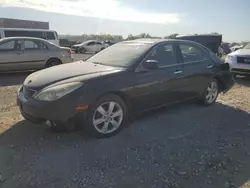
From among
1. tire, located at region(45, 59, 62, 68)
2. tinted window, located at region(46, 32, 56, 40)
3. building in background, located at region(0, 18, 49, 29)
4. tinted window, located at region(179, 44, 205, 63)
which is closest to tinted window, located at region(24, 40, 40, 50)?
tire, located at region(45, 59, 62, 68)

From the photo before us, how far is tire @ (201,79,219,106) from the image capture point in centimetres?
600

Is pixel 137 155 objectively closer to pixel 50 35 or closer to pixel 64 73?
pixel 64 73

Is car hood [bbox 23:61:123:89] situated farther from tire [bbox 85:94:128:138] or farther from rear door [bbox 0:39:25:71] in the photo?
rear door [bbox 0:39:25:71]

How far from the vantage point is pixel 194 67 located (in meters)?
5.57

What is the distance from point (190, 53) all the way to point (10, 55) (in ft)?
21.4

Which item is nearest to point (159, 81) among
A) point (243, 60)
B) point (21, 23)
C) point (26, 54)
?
point (243, 60)

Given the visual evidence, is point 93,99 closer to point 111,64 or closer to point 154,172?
point 111,64

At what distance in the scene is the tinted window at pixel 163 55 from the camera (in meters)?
4.89

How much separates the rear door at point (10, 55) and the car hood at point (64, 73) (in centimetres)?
559

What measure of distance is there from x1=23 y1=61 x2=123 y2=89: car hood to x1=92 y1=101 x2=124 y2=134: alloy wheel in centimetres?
50

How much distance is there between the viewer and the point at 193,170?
3.38m

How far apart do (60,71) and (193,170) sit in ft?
8.10

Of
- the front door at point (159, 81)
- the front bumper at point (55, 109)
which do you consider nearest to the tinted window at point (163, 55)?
the front door at point (159, 81)

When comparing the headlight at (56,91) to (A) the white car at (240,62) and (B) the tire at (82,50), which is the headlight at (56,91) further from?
(B) the tire at (82,50)
